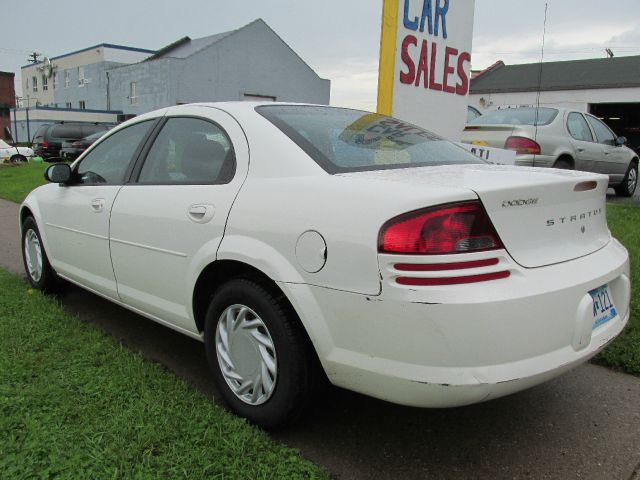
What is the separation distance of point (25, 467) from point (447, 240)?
6.17ft

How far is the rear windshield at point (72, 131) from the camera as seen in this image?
24.7 m

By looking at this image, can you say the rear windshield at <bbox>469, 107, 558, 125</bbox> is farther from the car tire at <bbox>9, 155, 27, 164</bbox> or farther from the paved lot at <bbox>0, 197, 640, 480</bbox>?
the car tire at <bbox>9, 155, 27, 164</bbox>

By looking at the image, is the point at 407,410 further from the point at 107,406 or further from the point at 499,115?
the point at 499,115

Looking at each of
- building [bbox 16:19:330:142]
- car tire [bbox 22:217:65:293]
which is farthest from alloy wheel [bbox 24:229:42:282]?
building [bbox 16:19:330:142]

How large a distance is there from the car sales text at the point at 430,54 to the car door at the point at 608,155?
4.88 meters

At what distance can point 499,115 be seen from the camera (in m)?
8.62

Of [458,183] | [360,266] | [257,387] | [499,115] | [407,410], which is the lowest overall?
[407,410]

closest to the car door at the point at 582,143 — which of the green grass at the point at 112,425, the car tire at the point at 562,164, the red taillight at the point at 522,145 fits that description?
the car tire at the point at 562,164

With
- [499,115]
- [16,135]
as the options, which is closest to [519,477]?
[499,115]

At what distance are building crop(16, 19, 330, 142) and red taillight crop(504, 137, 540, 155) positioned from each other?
3056 centimetres

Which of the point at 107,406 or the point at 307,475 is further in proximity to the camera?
the point at 107,406

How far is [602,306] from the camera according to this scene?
2410mm

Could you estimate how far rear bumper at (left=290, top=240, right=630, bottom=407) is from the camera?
77.6 inches

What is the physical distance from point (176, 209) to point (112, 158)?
118cm
